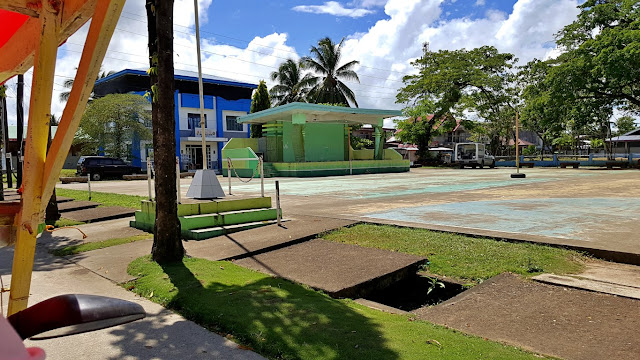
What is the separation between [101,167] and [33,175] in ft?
98.2

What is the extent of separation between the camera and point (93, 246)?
7.43 metres

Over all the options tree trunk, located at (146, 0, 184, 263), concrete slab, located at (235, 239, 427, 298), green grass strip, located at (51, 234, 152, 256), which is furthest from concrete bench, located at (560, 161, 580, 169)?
tree trunk, located at (146, 0, 184, 263)

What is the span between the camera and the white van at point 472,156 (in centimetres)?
3919

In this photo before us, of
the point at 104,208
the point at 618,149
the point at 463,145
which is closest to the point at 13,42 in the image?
the point at 104,208

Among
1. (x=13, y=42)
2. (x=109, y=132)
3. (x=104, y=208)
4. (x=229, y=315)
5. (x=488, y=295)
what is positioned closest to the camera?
(x=13, y=42)

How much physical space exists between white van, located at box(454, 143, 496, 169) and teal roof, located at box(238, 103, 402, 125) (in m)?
10.4

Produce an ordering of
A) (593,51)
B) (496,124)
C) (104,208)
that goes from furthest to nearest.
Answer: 1. (496,124)
2. (593,51)
3. (104,208)

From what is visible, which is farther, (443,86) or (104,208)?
(443,86)

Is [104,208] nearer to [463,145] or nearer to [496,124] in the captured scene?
[463,145]

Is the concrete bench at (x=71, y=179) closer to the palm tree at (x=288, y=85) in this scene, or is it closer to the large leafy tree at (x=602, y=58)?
the palm tree at (x=288, y=85)

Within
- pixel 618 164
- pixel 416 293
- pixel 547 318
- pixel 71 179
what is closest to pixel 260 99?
pixel 71 179

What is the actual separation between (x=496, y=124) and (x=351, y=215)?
38.9 m

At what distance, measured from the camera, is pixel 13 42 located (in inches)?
83.2

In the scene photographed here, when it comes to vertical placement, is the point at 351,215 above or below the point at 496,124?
below
